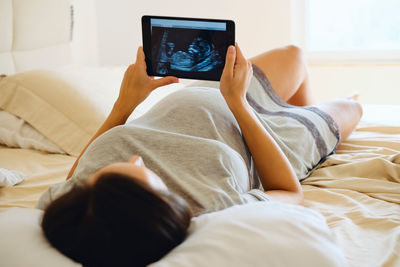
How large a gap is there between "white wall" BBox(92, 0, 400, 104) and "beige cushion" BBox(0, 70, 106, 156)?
1196mm

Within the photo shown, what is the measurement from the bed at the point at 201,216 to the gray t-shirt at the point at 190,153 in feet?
0.46

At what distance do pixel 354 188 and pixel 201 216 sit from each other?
582 mm

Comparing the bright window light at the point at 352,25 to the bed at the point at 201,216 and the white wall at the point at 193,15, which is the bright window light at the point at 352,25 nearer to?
the white wall at the point at 193,15

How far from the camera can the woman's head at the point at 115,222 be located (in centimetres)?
65

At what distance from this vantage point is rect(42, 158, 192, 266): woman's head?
65cm

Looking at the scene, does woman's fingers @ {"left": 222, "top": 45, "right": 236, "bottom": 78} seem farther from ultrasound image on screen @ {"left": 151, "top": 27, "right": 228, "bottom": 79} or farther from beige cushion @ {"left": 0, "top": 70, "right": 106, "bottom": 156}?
beige cushion @ {"left": 0, "top": 70, "right": 106, "bottom": 156}

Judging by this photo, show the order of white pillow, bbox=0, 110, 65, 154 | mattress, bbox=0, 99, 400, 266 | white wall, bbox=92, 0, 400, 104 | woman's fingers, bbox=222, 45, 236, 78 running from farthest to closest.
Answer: white wall, bbox=92, 0, 400, 104
white pillow, bbox=0, 110, 65, 154
woman's fingers, bbox=222, 45, 236, 78
mattress, bbox=0, 99, 400, 266

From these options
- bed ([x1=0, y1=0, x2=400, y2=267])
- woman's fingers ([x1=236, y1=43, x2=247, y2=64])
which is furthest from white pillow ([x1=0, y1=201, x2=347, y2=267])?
woman's fingers ([x1=236, y1=43, x2=247, y2=64])

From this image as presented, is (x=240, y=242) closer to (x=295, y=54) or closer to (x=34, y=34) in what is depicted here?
(x=295, y=54)

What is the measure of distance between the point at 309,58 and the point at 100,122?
1.80 m

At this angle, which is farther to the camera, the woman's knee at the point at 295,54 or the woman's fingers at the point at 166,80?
the woman's knee at the point at 295,54

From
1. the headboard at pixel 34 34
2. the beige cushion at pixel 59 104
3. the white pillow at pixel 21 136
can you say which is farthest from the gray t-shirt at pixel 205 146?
the headboard at pixel 34 34

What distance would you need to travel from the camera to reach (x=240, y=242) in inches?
25.6

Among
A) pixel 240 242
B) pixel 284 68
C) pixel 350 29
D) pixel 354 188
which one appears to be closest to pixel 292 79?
pixel 284 68
